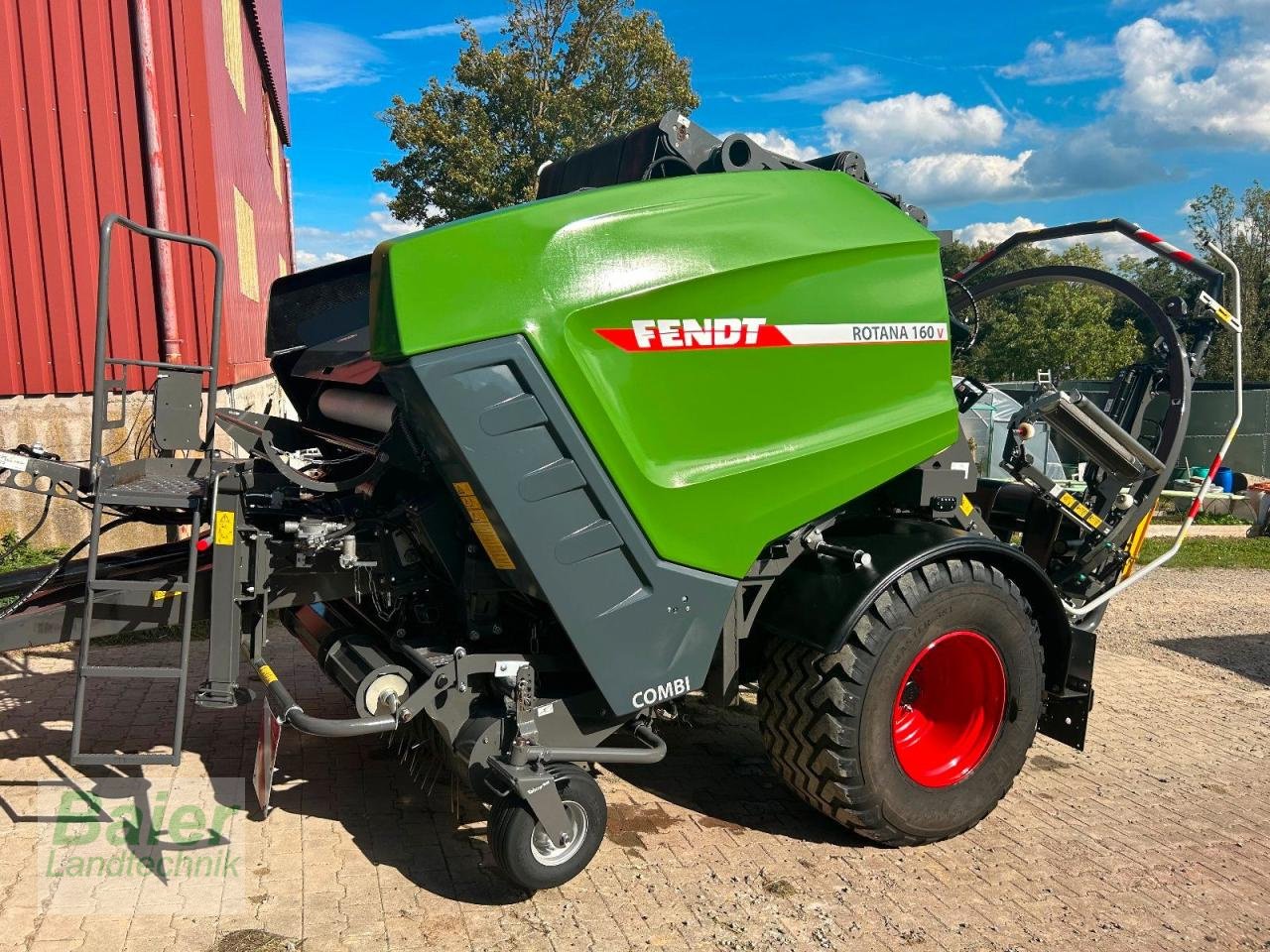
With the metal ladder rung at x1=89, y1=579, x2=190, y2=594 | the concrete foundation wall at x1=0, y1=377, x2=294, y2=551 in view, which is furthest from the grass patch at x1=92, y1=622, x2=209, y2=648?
the metal ladder rung at x1=89, y1=579, x2=190, y2=594

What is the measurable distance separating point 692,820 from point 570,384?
186cm

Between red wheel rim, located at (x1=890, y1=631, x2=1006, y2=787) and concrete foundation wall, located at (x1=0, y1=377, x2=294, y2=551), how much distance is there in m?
5.79

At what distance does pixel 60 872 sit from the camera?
326 centimetres

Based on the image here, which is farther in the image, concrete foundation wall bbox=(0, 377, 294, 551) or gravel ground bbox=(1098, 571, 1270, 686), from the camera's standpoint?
concrete foundation wall bbox=(0, 377, 294, 551)

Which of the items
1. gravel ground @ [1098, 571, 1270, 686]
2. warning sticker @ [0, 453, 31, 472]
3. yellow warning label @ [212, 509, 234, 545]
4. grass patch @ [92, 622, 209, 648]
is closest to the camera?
warning sticker @ [0, 453, 31, 472]

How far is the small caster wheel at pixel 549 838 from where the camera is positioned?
3.02 metres

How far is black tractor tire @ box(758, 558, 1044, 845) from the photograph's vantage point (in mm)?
3410

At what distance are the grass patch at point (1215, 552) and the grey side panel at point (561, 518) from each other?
7.98 metres

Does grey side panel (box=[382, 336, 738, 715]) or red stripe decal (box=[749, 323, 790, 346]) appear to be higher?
red stripe decal (box=[749, 323, 790, 346])

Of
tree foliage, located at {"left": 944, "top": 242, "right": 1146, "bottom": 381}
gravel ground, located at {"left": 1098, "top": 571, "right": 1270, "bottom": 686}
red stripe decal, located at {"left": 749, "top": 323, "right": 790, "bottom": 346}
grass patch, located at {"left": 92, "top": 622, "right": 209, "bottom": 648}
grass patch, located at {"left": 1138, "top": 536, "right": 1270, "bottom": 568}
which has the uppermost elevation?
tree foliage, located at {"left": 944, "top": 242, "right": 1146, "bottom": 381}

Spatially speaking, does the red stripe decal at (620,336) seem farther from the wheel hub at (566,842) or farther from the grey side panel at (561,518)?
the wheel hub at (566,842)

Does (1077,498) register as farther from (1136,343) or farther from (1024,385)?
(1136,343)

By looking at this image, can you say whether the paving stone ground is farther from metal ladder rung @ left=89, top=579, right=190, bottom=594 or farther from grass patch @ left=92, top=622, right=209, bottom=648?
grass patch @ left=92, top=622, right=209, bottom=648

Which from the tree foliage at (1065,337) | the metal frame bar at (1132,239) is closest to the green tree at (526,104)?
the tree foliage at (1065,337)
